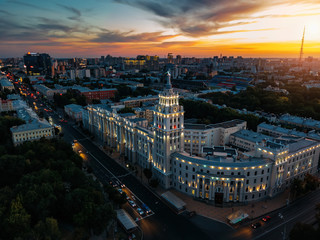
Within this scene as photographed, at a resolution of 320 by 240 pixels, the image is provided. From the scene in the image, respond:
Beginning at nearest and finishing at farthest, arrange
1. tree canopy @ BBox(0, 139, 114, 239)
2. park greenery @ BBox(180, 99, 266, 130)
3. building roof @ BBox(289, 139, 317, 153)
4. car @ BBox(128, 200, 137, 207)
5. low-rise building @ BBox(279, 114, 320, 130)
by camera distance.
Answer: tree canopy @ BBox(0, 139, 114, 239)
car @ BBox(128, 200, 137, 207)
building roof @ BBox(289, 139, 317, 153)
low-rise building @ BBox(279, 114, 320, 130)
park greenery @ BBox(180, 99, 266, 130)

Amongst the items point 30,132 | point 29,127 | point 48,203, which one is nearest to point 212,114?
point 30,132

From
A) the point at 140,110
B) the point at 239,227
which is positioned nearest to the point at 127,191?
the point at 239,227

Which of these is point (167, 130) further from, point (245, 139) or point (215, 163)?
point (245, 139)

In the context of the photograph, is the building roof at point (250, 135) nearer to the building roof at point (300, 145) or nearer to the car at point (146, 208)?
the building roof at point (300, 145)

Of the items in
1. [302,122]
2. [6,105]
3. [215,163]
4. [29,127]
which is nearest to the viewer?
[215,163]

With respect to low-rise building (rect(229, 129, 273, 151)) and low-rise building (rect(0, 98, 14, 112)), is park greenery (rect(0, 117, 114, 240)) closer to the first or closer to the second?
low-rise building (rect(229, 129, 273, 151))

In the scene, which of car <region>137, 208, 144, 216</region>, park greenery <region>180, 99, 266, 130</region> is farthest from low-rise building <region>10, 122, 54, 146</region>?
park greenery <region>180, 99, 266, 130</region>
